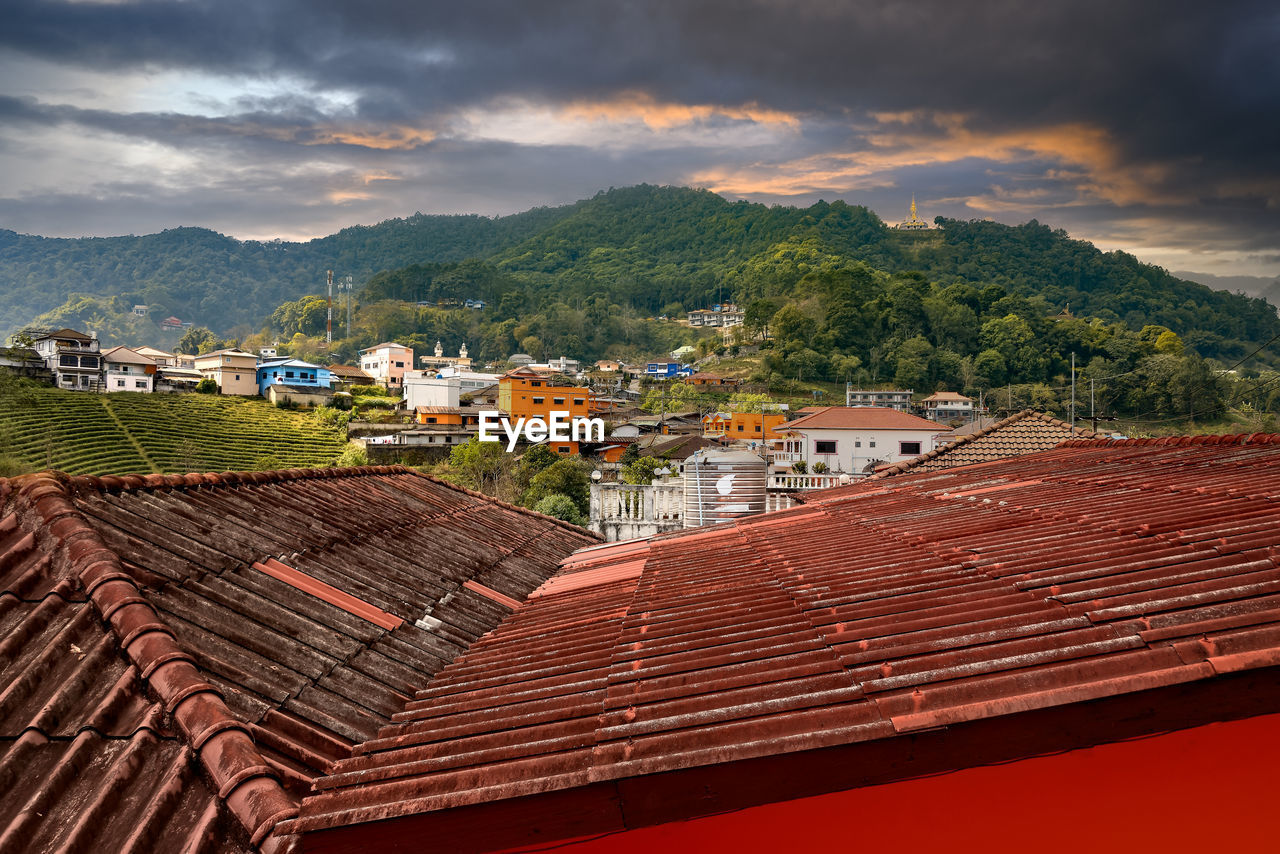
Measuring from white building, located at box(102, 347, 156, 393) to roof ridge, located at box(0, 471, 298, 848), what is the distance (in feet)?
203

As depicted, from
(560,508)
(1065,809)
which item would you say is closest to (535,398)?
(560,508)

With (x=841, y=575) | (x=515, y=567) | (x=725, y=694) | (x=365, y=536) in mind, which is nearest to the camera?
(x=725, y=694)

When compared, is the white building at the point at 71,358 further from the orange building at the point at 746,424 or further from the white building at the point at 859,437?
the white building at the point at 859,437

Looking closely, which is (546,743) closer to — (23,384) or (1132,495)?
(1132,495)

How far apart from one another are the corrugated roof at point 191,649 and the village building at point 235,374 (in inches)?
2463

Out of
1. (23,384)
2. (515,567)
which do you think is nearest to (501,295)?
(23,384)

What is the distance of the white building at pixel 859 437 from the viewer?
3628 cm

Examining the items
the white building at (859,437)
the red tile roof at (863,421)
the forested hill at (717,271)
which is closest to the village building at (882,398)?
the red tile roof at (863,421)

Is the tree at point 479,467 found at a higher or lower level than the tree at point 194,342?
lower

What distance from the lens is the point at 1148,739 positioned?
6.95 feet

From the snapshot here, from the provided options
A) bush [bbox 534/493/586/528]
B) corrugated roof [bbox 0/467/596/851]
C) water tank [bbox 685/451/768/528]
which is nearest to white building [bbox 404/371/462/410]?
bush [bbox 534/493/586/528]

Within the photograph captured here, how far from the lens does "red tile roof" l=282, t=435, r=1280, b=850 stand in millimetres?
1984

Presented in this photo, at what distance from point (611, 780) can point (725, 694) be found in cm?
48

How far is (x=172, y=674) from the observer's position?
2678mm
